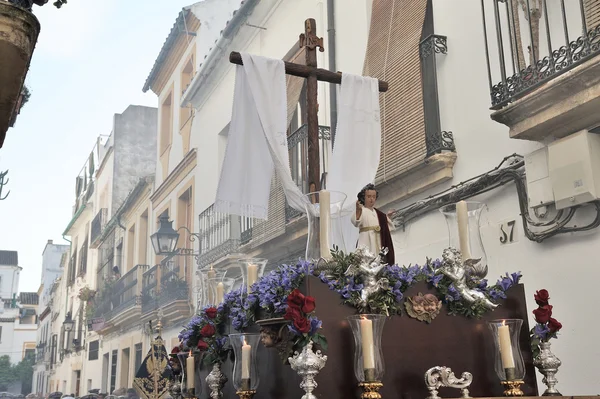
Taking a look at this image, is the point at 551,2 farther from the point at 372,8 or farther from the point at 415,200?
the point at 372,8

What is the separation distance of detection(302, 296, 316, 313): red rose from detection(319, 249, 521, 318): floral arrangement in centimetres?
24

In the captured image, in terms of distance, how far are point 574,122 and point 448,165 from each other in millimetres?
1426

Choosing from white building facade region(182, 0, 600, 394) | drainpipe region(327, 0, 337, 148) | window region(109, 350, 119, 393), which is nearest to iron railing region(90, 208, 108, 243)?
window region(109, 350, 119, 393)

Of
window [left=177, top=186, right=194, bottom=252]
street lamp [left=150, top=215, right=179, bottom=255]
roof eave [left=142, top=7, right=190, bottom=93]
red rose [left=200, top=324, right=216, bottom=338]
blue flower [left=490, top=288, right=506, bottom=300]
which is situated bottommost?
red rose [left=200, top=324, right=216, bottom=338]

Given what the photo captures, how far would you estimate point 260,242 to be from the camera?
883 centimetres

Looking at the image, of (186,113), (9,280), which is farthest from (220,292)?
(9,280)

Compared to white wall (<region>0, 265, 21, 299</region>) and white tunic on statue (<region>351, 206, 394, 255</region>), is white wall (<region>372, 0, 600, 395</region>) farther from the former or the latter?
white wall (<region>0, 265, 21, 299</region>)

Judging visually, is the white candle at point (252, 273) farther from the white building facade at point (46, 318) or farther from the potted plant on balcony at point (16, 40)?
the white building facade at point (46, 318)

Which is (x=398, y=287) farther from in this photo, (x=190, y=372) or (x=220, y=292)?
(x=190, y=372)

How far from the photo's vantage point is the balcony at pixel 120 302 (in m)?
17.0

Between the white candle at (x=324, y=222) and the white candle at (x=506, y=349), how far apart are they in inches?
31.9

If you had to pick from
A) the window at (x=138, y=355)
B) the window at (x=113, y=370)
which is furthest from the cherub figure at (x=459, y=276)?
the window at (x=113, y=370)

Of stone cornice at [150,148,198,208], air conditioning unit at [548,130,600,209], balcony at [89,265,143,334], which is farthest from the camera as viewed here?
balcony at [89,265,143,334]

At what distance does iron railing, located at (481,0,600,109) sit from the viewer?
4254 mm
